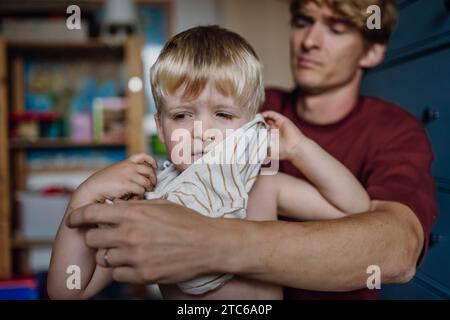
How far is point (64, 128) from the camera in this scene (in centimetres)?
228

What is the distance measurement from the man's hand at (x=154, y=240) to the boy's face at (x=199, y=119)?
112mm

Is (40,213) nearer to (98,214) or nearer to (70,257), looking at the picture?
(70,257)

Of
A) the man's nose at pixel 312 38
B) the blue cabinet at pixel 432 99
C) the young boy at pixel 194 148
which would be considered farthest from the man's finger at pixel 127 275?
the man's nose at pixel 312 38

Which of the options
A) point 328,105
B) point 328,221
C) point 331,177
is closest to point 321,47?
point 328,105

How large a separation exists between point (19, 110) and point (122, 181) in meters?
1.95

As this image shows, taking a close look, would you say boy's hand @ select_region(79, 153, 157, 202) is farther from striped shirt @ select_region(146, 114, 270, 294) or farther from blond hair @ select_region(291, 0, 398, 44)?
blond hair @ select_region(291, 0, 398, 44)

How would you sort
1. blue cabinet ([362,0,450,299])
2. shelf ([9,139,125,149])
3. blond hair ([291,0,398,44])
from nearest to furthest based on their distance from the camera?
blue cabinet ([362,0,450,299])
blond hair ([291,0,398,44])
shelf ([9,139,125,149])

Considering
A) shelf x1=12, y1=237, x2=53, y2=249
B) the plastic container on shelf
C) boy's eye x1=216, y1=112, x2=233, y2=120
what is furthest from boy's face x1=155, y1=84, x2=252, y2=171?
shelf x1=12, y1=237, x2=53, y2=249

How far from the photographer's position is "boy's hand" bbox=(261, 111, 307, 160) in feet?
2.25

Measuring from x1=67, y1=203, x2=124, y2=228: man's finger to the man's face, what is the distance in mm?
546

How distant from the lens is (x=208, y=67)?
602 millimetres

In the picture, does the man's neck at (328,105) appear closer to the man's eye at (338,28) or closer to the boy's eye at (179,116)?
the man's eye at (338,28)

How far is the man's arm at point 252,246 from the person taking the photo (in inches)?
20.1

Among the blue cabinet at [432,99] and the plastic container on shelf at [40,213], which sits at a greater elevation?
the blue cabinet at [432,99]
